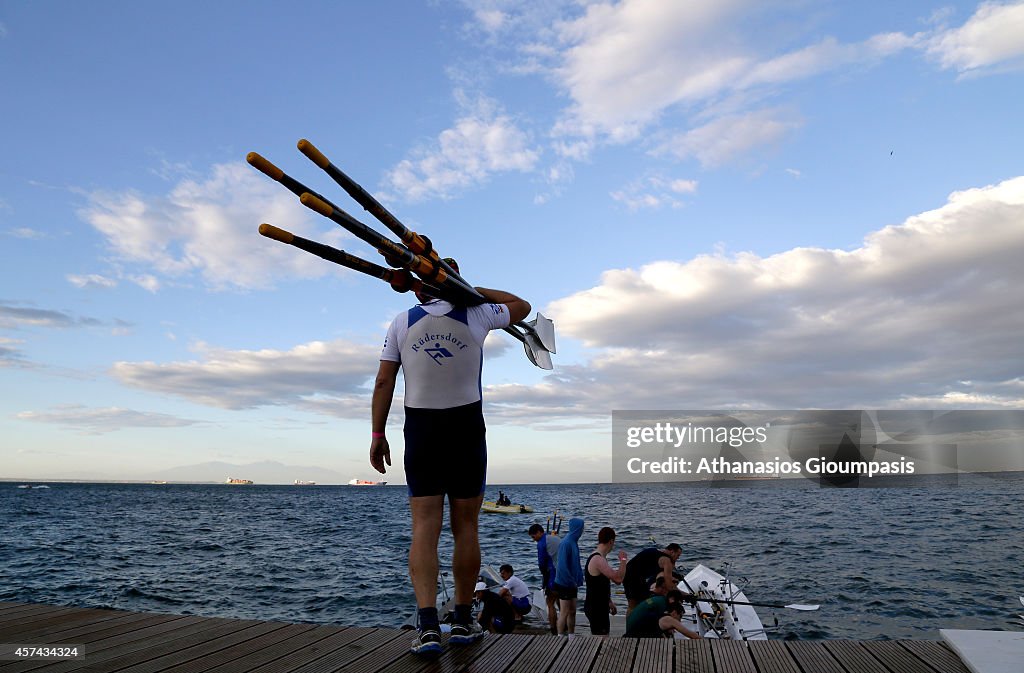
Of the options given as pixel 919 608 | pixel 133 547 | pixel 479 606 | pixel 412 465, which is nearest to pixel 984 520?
pixel 919 608

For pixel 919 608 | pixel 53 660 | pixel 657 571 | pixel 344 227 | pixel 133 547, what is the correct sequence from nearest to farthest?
pixel 344 227 → pixel 53 660 → pixel 657 571 → pixel 919 608 → pixel 133 547

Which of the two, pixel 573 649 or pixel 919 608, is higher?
pixel 573 649

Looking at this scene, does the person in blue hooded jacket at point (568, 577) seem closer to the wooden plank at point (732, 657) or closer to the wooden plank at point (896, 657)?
the wooden plank at point (732, 657)

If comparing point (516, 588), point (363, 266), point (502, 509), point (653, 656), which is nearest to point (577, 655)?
point (653, 656)

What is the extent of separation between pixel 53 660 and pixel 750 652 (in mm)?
3815

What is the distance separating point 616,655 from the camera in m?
3.61

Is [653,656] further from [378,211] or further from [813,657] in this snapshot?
[378,211]

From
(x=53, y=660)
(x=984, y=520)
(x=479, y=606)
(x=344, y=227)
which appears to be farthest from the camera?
(x=984, y=520)

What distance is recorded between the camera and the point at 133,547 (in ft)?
132

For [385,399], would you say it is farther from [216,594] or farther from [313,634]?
[216,594]

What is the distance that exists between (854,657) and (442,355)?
2803mm

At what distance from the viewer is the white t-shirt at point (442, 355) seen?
13.8 ft

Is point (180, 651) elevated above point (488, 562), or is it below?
above

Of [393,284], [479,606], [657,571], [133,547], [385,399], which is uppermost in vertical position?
[393,284]
